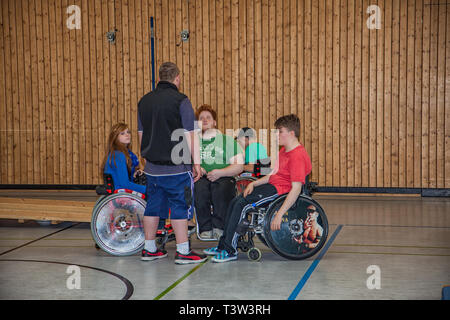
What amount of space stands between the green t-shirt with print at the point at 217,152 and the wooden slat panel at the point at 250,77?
337cm

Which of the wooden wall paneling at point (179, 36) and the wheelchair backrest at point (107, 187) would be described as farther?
the wooden wall paneling at point (179, 36)

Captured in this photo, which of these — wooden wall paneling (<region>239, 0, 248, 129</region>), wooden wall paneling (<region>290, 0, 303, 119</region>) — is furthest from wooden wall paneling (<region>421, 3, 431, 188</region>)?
wooden wall paneling (<region>239, 0, 248, 129</region>)

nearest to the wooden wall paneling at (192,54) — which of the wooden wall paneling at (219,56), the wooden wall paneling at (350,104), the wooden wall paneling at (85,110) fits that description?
the wooden wall paneling at (219,56)

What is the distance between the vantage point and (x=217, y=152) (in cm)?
431

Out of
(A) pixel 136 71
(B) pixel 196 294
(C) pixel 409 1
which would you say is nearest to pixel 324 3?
(C) pixel 409 1

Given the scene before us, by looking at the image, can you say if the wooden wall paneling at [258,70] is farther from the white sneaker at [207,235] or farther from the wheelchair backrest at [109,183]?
the wheelchair backrest at [109,183]

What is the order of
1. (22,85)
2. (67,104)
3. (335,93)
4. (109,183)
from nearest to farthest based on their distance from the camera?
(109,183)
(335,93)
(67,104)
(22,85)

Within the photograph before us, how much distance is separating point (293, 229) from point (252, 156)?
1632mm

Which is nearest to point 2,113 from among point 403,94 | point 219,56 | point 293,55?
point 219,56

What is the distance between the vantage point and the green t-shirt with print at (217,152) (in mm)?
4293

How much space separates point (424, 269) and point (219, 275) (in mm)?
1322

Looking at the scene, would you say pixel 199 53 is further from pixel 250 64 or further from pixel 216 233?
pixel 216 233
